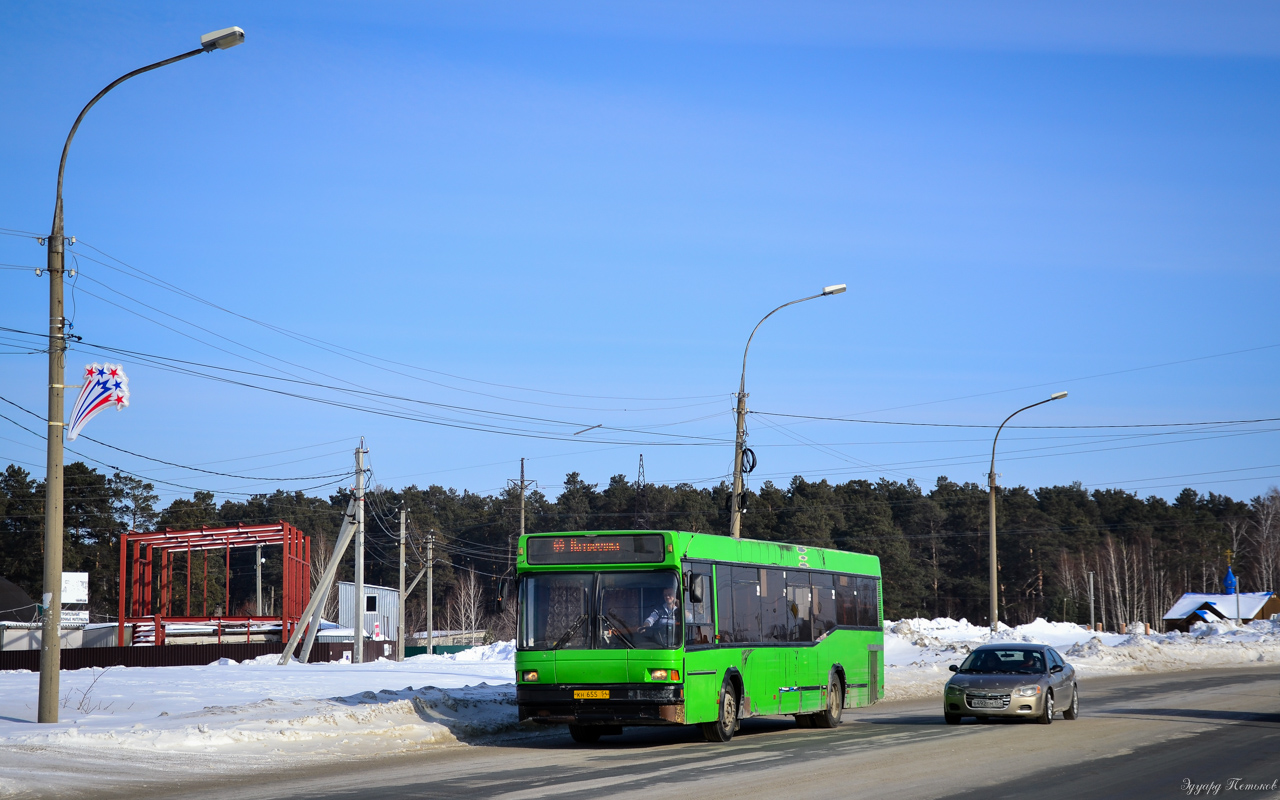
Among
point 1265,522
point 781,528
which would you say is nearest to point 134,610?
point 781,528

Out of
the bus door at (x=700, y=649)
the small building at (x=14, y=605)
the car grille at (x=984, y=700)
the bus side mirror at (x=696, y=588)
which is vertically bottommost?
the small building at (x=14, y=605)

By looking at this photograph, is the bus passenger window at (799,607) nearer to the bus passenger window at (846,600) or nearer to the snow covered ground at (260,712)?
the bus passenger window at (846,600)

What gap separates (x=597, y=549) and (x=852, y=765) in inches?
186

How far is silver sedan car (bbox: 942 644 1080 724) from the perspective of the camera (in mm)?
19797

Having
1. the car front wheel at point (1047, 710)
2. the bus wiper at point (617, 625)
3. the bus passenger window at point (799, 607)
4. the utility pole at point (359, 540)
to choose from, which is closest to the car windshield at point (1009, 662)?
the car front wheel at point (1047, 710)

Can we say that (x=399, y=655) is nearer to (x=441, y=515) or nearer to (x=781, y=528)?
(x=781, y=528)

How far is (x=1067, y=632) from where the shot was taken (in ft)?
210

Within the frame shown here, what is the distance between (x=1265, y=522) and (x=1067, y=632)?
5838 centimetres

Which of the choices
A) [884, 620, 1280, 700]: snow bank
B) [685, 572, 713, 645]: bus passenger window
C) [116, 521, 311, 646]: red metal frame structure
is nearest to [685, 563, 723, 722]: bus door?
[685, 572, 713, 645]: bus passenger window

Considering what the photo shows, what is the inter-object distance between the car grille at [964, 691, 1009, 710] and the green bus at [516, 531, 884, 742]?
3.35m

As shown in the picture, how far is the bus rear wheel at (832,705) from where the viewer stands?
2102 cm

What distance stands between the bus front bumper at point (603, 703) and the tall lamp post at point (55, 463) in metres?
6.84

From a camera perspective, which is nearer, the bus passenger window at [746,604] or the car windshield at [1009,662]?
the bus passenger window at [746,604]

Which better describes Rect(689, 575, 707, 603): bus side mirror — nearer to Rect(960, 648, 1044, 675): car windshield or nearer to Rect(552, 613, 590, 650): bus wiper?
Rect(552, 613, 590, 650): bus wiper
